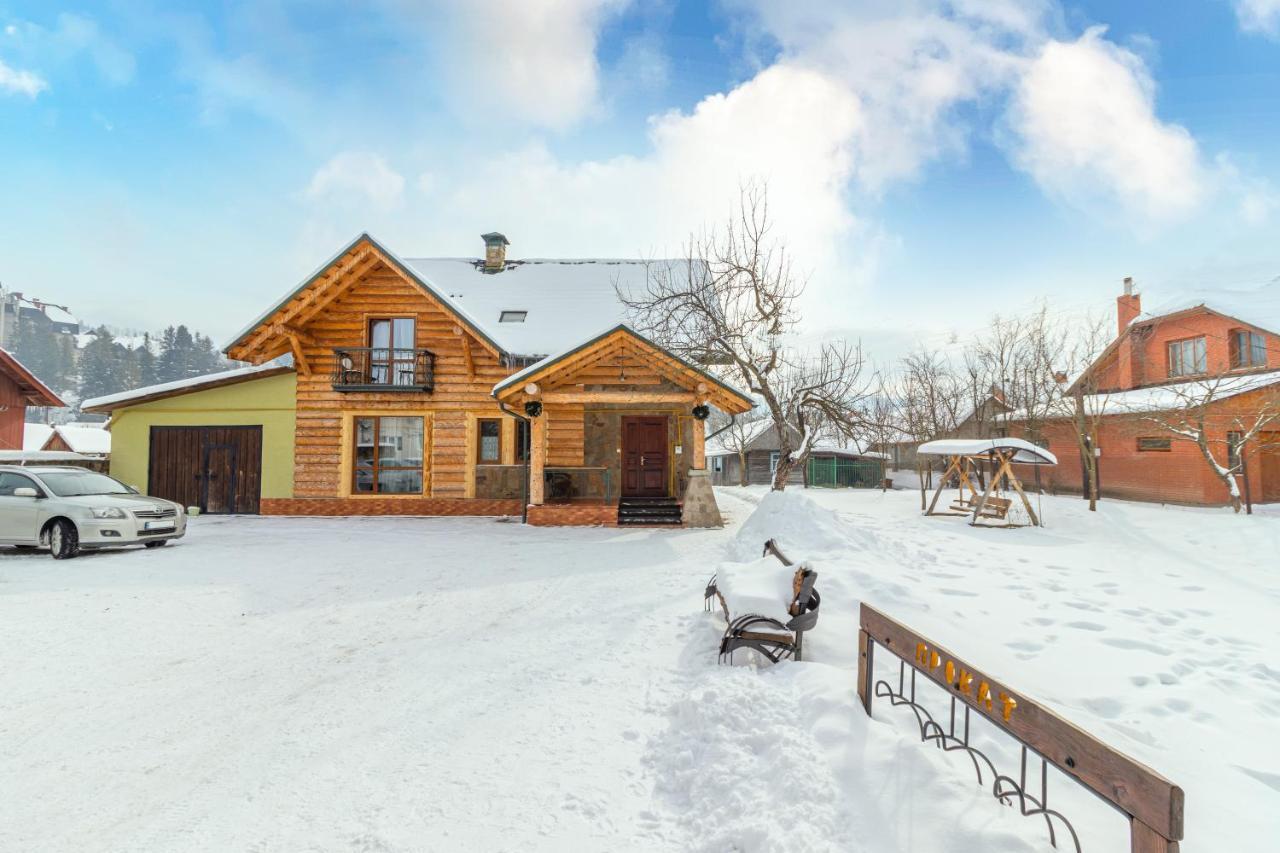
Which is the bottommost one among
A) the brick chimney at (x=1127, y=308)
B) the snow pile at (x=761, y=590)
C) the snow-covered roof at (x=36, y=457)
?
the snow pile at (x=761, y=590)

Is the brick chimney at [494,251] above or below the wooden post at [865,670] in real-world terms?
above

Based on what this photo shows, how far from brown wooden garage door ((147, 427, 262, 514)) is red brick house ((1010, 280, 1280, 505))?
2405cm

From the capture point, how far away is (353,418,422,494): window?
1501cm

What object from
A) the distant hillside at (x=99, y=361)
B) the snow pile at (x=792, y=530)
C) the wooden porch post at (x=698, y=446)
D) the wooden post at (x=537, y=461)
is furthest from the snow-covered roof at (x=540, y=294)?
the distant hillside at (x=99, y=361)

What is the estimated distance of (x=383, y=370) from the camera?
1519cm

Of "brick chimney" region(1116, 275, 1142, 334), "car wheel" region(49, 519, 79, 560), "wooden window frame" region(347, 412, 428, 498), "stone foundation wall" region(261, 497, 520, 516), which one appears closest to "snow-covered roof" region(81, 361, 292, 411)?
"wooden window frame" region(347, 412, 428, 498)

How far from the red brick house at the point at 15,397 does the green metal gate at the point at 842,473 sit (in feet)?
113

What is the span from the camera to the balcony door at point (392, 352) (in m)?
15.0

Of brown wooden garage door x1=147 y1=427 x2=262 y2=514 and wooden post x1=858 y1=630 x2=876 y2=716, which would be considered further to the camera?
brown wooden garage door x1=147 y1=427 x2=262 y2=514

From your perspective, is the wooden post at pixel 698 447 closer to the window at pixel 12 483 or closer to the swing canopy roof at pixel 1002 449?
the swing canopy roof at pixel 1002 449

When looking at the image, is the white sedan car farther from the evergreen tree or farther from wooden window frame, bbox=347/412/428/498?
the evergreen tree

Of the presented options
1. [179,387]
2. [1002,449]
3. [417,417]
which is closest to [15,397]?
[179,387]

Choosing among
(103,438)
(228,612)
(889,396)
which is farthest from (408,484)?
(103,438)

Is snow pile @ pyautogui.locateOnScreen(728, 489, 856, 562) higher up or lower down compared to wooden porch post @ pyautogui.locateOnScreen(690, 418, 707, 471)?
lower down
